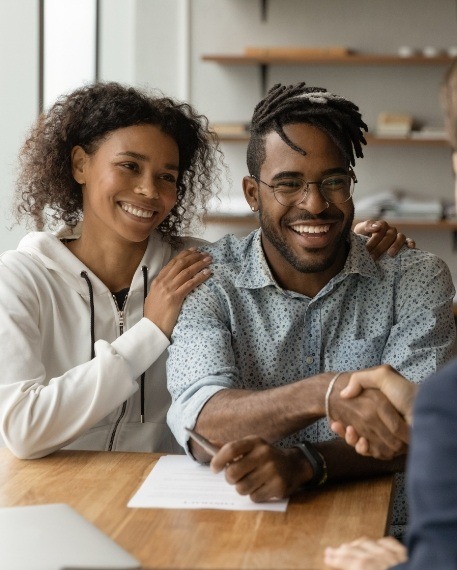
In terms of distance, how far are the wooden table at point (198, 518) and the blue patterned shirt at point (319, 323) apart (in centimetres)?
27

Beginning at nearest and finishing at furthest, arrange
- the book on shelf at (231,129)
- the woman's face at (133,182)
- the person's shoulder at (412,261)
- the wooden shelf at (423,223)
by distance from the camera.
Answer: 1. the person's shoulder at (412,261)
2. the woman's face at (133,182)
3. the wooden shelf at (423,223)
4. the book on shelf at (231,129)

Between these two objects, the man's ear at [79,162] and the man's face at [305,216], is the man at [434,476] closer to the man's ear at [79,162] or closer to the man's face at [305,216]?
the man's face at [305,216]

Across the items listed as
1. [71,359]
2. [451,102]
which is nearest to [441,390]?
[451,102]

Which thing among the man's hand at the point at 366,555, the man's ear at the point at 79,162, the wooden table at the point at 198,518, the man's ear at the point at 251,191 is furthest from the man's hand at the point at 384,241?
the man's hand at the point at 366,555

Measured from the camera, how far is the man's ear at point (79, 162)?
91.7 inches

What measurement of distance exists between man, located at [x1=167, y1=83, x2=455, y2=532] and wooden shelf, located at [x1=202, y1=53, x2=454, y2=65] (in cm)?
293

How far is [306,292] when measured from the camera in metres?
2.07

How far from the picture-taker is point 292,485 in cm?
156

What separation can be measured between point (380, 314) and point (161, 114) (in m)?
0.71

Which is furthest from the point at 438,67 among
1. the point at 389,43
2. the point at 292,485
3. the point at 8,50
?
the point at 292,485

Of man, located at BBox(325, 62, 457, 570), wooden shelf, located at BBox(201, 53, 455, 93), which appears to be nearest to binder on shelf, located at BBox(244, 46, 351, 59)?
wooden shelf, located at BBox(201, 53, 455, 93)

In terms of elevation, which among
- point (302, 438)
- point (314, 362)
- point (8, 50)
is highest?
point (8, 50)

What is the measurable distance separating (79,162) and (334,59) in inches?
113

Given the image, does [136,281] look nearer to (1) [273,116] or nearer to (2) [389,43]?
(1) [273,116]
